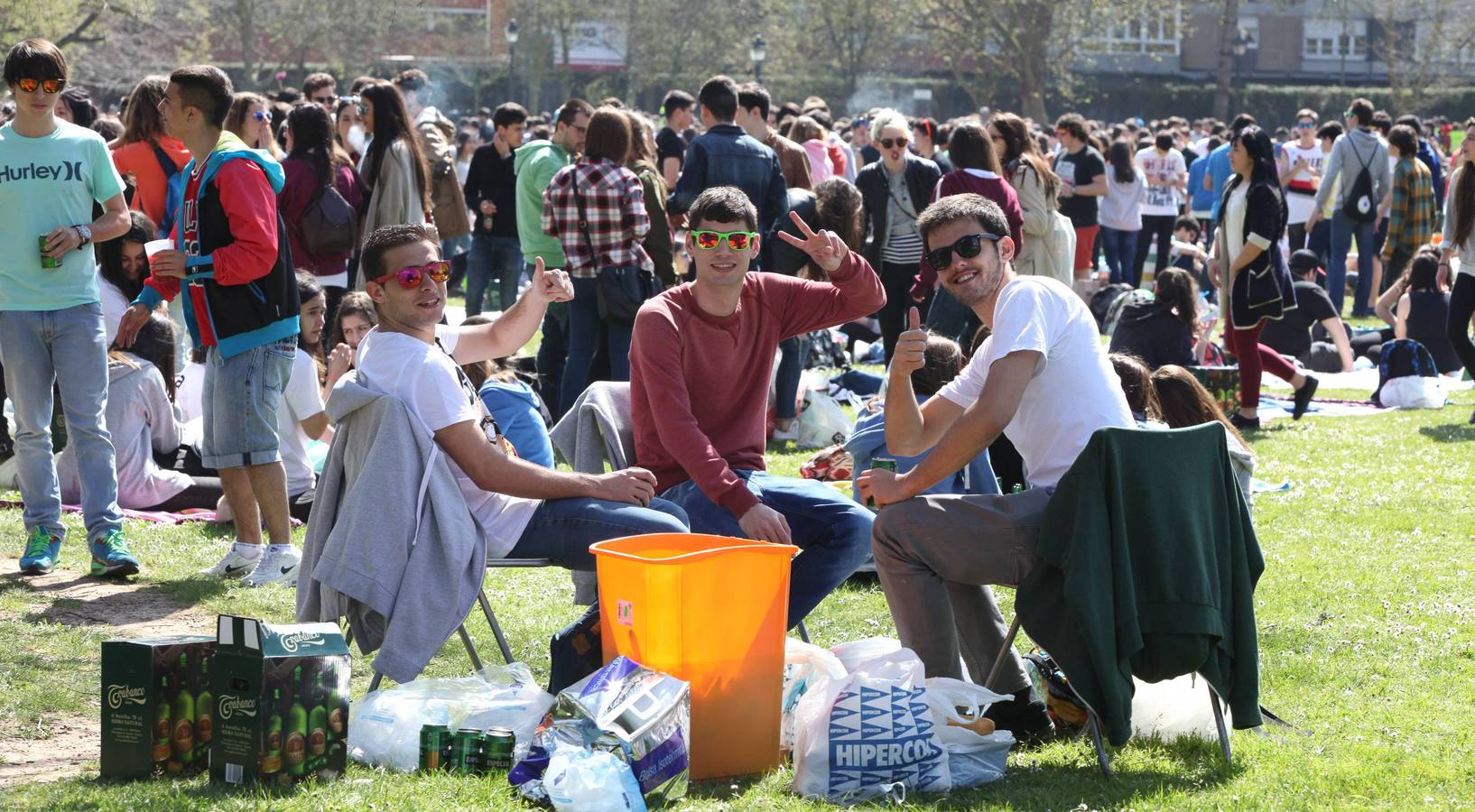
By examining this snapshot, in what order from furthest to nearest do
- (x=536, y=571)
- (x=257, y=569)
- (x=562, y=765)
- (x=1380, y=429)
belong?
(x=1380, y=429) < (x=536, y=571) < (x=257, y=569) < (x=562, y=765)

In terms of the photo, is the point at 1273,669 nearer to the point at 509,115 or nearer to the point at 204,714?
the point at 204,714

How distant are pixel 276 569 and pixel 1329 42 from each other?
68.1m

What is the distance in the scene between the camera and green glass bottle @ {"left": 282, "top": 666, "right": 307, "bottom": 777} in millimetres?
3939

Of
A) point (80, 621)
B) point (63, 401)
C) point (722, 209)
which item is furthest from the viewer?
point (63, 401)

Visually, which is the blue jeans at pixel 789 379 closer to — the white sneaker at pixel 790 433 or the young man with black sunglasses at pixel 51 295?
the white sneaker at pixel 790 433

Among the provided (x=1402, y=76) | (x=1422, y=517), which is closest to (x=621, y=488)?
(x=1422, y=517)

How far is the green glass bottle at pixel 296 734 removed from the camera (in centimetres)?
394

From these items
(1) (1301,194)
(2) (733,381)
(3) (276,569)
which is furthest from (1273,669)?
(1) (1301,194)

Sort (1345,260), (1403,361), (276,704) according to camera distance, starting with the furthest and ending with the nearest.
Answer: (1345,260)
(1403,361)
(276,704)

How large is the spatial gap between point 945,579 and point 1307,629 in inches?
73.4

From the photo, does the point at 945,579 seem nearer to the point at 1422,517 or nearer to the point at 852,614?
the point at 852,614

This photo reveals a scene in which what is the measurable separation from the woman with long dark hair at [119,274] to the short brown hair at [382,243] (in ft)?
10.9

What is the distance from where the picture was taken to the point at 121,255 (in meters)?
7.62

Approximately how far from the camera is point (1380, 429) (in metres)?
10.1
